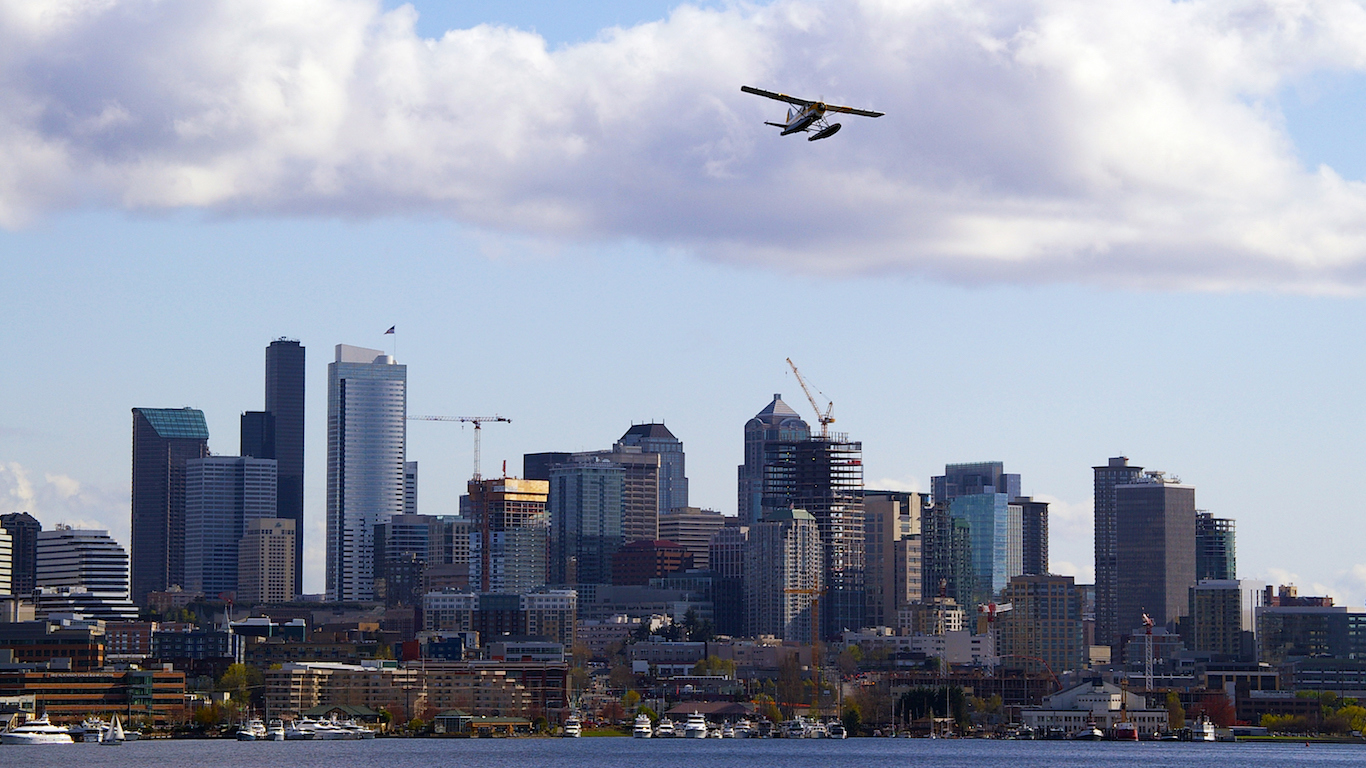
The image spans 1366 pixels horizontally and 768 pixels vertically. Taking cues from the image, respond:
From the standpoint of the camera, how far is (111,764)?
648 ft

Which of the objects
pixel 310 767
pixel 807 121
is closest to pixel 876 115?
pixel 807 121

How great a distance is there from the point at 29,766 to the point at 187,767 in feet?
46.5

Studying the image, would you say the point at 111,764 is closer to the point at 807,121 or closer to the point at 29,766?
the point at 29,766

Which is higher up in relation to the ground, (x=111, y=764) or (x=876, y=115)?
(x=876, y=115)

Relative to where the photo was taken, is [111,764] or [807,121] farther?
[111,764]

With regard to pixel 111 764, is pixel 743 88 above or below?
above

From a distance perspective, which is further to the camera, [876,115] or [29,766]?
[29,766]

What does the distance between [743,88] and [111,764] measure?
330 feet

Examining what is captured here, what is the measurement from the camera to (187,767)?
636 feet

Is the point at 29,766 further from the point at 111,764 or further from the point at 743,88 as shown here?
the point at 743,88

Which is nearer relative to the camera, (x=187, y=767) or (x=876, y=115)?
(x=876, y=115)

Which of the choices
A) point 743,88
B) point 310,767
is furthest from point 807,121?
point 310,767

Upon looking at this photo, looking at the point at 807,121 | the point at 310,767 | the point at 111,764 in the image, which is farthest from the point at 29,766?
the point at 807,121

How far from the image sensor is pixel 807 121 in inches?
4924
